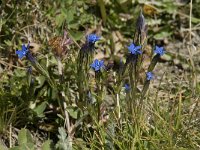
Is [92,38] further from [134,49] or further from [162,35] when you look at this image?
[162,35]

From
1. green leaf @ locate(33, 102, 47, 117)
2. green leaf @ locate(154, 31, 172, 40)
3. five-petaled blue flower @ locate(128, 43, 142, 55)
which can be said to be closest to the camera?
five-petaled blue flower @ locate(128, 43, 142, 55)

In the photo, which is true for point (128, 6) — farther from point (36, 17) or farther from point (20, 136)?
point (20, 136)

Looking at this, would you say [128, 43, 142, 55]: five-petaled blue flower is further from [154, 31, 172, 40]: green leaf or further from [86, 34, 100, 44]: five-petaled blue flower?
[154, 31, 172, 40]: green leaf

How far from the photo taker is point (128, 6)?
10.2 feet

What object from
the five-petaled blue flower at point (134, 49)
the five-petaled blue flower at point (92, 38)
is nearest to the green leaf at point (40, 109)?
the five-petaled blue flower at point (92, 38)

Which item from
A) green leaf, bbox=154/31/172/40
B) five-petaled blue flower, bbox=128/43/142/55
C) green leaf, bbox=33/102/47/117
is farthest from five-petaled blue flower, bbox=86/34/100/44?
green leaf, bbox=154/31/172/40

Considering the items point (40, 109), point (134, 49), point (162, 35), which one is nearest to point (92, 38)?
point (134, 49)

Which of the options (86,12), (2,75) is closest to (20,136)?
(2,75)

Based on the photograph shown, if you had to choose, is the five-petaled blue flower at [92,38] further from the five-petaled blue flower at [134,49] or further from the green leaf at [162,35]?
the green leaf at [162,35]

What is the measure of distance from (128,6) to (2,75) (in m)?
0.96

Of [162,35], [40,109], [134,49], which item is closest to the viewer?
[134,49]

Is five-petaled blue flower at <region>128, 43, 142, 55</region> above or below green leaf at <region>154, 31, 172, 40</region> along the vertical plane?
above

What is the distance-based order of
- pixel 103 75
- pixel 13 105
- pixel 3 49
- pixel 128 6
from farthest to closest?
pixel 128 6
pixel 3 49
pixel 13 105
pixel 103 75

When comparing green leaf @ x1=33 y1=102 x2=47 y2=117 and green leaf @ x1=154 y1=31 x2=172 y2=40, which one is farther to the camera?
green leaf @ x1=154 y1=31 x2=172 y2=40
